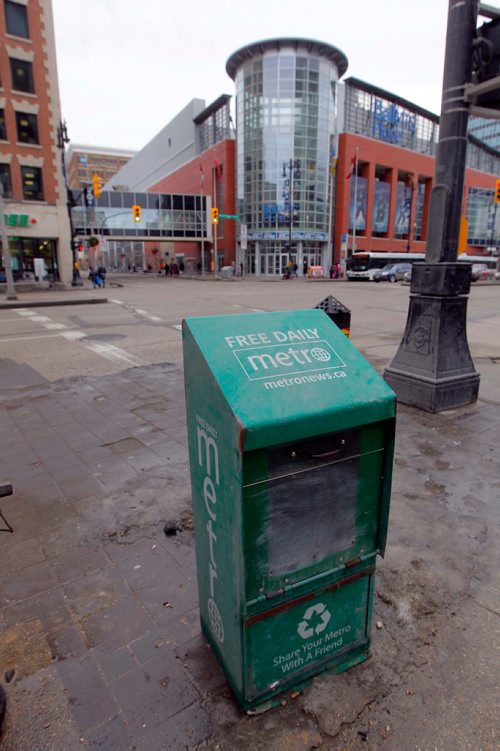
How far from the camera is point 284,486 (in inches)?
66.2

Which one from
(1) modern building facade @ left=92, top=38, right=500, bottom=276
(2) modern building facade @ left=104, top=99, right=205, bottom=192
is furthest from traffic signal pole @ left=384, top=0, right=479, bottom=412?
(2) modern building facade @ left=104, top=99, right=205, bottom=192

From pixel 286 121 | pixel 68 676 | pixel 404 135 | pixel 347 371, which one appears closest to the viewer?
pixel 347 371

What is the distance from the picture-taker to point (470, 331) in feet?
40.9

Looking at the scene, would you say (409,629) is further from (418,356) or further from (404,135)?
(404,135)

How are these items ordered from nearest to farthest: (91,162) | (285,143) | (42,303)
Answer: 1. (42,303)
2. (285,143)
3. (91,162)

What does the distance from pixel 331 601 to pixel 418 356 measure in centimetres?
436

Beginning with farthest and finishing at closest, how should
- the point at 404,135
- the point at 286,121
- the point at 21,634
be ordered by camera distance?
the point at 404,135 → the point at 286,121 → the point at 21,634

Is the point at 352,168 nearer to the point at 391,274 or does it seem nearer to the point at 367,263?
the point at 367,263

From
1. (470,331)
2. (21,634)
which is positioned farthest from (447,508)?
(470,331)

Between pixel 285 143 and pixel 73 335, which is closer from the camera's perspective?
pixel 73 335

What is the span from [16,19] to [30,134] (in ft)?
20.4

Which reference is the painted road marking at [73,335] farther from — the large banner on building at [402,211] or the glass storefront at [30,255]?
the large banner on building at [402,211]

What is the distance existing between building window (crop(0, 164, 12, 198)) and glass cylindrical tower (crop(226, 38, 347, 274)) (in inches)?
1059

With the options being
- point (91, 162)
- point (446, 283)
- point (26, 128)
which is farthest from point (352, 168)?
point (91, 162)
